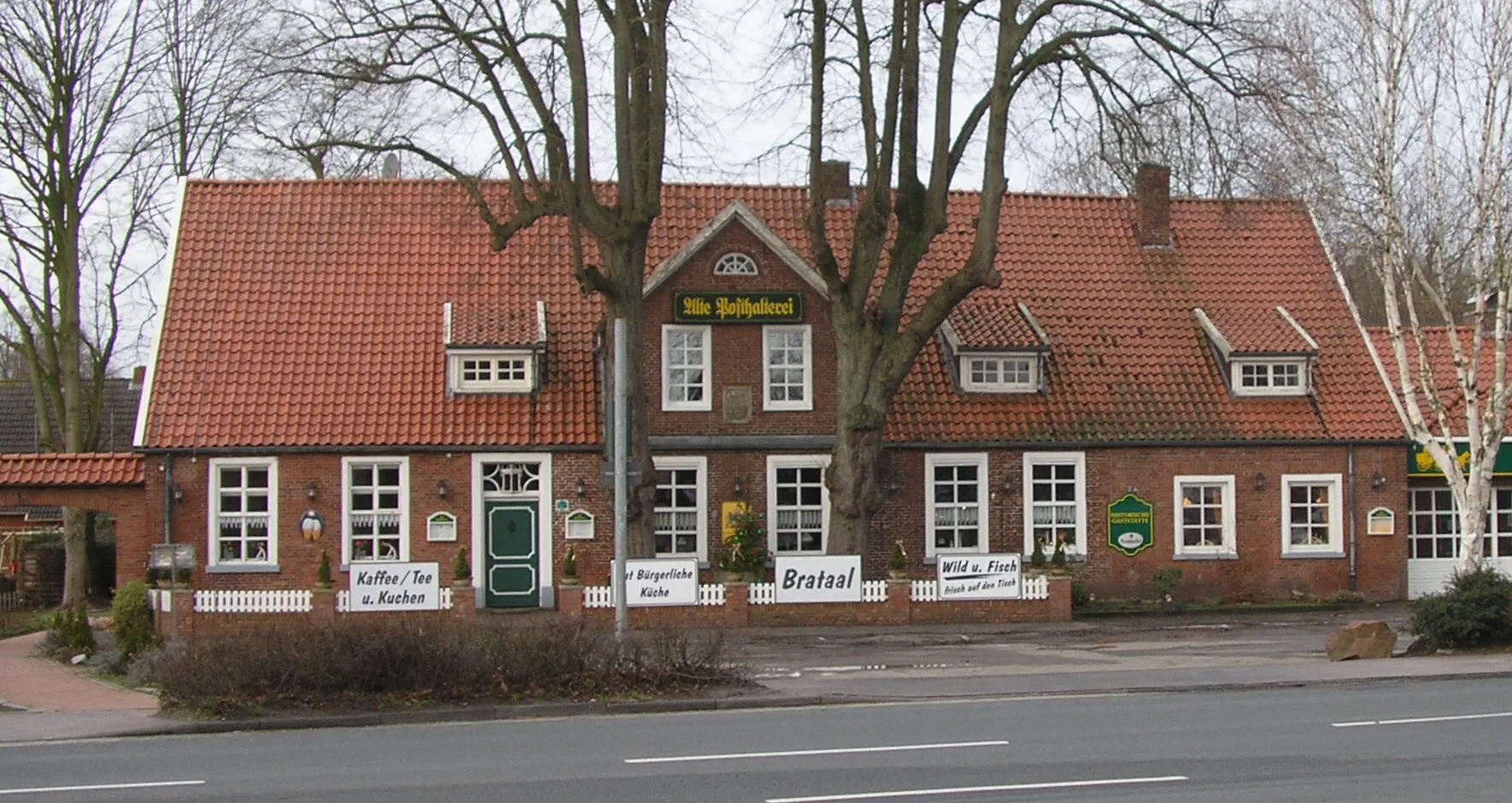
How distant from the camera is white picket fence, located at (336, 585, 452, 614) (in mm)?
26922

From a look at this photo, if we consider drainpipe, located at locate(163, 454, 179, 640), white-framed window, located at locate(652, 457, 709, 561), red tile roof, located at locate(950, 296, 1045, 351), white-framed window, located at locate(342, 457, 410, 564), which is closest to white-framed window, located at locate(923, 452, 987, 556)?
red tile roof, located at locate(950, 296, 1045, 351)

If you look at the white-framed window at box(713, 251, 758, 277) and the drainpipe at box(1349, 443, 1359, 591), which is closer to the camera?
the white-framed window at box(713, 251, 758, 277)

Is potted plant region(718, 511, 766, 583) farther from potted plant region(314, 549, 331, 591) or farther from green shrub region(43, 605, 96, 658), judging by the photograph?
green shrub region(43, 605, 96, 658)

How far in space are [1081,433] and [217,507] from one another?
1539 centimetres

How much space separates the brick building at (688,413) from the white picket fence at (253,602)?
2.78 metres

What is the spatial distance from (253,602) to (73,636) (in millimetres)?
2998

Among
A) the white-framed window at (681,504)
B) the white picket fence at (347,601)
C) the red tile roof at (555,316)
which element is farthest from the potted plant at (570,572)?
the white-framed window at (681,504)

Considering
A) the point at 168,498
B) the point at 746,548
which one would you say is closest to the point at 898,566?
the point at 746,548

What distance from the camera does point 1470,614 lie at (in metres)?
22.2

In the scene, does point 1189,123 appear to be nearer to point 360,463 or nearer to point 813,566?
point 813,566

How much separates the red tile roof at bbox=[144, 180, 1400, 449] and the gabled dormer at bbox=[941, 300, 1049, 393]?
13.1 inches

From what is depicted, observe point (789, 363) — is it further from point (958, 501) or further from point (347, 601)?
point (347, 601)

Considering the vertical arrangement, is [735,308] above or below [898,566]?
above

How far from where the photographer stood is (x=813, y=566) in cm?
2770
